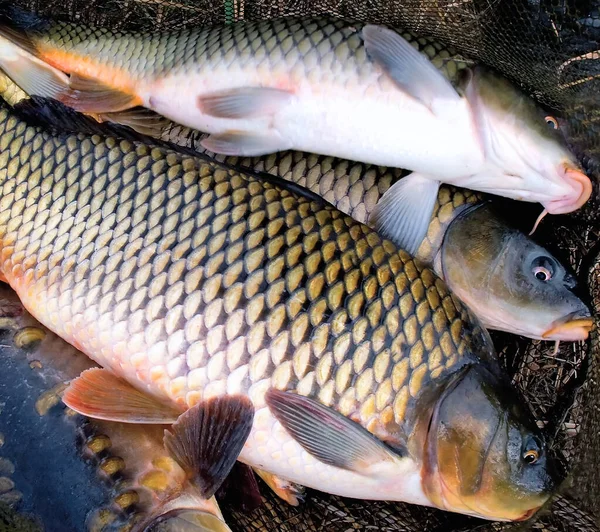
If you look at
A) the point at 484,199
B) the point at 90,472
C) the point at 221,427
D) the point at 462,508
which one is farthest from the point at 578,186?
the point at 90,472

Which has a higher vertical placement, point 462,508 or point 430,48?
point 430,48

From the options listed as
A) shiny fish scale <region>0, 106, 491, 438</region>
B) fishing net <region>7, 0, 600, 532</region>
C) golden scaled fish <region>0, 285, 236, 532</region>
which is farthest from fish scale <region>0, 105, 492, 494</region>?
fishing net <region>7, 0, 600, 532</region>

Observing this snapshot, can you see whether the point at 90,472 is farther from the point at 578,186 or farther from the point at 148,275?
the point at 578,186

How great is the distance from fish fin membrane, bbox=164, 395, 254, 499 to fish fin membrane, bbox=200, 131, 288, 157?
63cm

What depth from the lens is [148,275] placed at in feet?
4.26

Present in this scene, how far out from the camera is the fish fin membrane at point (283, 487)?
1480 mm

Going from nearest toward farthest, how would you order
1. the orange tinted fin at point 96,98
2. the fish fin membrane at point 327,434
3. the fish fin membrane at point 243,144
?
the fish fin membrane at point 327,434 → the fish fin membrane at point 243,144 → the orange tinted fin at point 96,98

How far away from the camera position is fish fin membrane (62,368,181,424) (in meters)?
1.27

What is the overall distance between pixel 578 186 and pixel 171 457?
1070 mm

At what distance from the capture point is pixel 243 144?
1.55 metres

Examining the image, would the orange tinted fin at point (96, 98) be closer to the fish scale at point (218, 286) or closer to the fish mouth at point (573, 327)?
the fish scale at point (218, 286)

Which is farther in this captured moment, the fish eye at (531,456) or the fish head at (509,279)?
the fish head at (509,279)

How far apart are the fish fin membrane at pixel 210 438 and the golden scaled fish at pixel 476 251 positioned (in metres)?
0.56

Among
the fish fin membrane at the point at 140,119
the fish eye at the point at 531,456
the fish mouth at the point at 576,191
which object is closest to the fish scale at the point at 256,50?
the fish fin membrane at the point at 140,119
